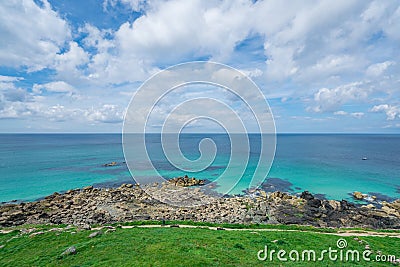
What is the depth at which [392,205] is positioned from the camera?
32.4 metres

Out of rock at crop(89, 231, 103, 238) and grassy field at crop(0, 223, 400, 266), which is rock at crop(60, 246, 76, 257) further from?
rock at crop(89, 231, 103, 238)

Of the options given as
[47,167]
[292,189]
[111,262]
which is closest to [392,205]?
[292,189]

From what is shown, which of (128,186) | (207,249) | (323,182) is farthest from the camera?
(323,182)

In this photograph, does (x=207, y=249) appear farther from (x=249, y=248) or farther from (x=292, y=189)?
(x=292, y=189)

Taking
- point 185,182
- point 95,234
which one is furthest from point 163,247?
point 185,182

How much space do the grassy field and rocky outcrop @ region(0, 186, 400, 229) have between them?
35.2 ft

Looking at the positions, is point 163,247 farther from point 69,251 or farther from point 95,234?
point 95,234

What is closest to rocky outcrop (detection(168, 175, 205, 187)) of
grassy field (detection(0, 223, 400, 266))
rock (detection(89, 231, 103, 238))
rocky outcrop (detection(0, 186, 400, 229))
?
rocky outcrop (detection(0, 186, 400, 229))

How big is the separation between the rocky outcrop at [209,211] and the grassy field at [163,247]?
10.7m

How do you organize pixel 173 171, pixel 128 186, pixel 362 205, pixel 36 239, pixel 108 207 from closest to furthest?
pixel 36 239
pixel 108 207
pixel 362 205
pixel 128 186
pixel 173 171

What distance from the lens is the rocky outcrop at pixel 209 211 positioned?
2647cm

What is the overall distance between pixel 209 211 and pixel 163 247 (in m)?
18.7

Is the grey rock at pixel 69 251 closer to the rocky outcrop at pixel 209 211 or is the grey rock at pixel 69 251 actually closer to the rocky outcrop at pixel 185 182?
the rocky outcrop at pixel 209 211

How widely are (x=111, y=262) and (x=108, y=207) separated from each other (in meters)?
22.9
